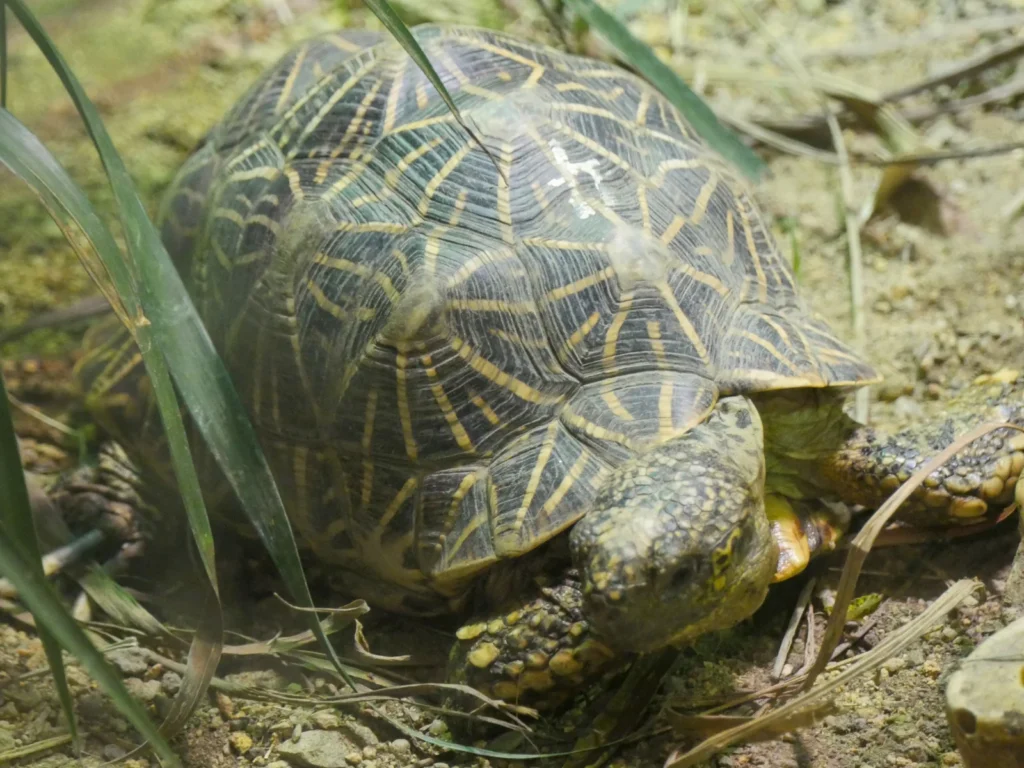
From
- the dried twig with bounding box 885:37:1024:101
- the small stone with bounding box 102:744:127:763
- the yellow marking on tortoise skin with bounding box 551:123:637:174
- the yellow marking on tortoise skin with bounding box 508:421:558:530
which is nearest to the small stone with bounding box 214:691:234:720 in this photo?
the small stone with bounding box 102:744:127:763

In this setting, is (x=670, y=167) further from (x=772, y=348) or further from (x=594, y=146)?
(x=772, y=348)

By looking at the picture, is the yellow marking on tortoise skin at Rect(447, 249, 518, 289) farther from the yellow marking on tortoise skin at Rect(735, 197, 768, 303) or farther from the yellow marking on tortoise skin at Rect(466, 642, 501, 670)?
the yellow marking on tortoise skin at Rect(466, 642, 501, 670)

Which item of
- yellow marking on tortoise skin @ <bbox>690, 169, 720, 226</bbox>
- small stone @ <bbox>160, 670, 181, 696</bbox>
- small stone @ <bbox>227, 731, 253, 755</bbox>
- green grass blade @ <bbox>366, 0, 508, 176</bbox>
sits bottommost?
small stone @ <bbox>227, 731, 253, 755</bbox>

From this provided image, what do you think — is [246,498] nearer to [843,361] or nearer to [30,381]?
[843,361]

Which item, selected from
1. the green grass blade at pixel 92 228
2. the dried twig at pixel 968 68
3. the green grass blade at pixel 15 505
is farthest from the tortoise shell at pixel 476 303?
the dried twig at pixel 968 68

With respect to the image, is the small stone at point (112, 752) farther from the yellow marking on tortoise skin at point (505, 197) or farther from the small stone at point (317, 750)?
the yellow marking on tortoise skin at point (505, 197)

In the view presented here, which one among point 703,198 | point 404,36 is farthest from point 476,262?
point 703,198
